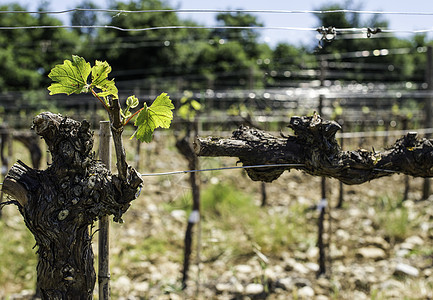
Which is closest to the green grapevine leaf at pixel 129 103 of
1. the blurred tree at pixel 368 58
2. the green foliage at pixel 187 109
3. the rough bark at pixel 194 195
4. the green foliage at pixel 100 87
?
the green foliage at pixel 100 87

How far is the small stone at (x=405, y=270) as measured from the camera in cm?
351

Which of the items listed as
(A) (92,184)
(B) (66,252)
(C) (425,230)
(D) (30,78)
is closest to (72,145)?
(A) (92,184)

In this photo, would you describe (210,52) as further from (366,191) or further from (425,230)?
(425,230)

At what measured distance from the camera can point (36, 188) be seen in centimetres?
140

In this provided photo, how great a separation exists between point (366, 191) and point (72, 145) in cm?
521

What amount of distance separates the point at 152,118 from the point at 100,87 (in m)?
0.18

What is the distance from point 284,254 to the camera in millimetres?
4035

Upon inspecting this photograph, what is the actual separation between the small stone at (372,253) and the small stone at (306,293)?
872mm

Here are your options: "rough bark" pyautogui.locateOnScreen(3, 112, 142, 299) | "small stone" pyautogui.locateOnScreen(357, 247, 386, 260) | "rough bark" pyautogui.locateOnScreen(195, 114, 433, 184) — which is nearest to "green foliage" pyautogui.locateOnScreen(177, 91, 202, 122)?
"small stone" pyautogui.locateOnScreen(357, 247, 386, 260)

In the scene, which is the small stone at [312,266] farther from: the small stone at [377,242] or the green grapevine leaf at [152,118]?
the green grapevine leaf at [152,118]

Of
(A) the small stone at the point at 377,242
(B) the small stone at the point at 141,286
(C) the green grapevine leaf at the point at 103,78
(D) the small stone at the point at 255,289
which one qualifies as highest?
(C) the green grapevine leaf at the point at 103,78

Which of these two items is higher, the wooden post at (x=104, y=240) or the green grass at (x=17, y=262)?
the wooden post at (x=104, y=240)

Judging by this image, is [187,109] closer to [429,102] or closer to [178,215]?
[178,215]

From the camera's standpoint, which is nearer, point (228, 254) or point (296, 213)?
point (228, 254)
